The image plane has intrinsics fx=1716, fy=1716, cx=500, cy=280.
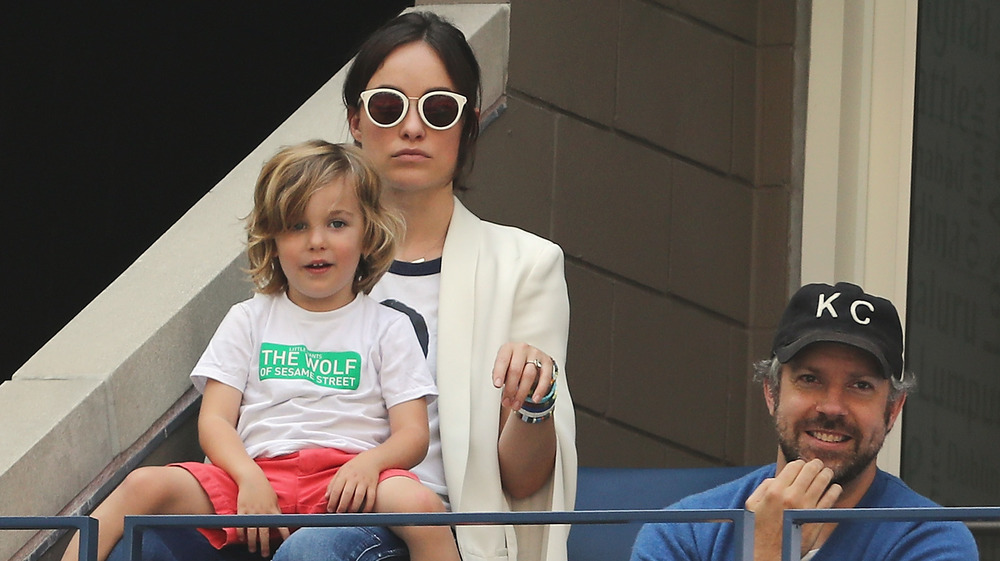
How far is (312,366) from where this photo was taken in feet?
10.1

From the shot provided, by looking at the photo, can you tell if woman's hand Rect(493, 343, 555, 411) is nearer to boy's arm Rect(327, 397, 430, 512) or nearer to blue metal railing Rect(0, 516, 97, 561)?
boy's arm Rect(327, 397, 430, 512)

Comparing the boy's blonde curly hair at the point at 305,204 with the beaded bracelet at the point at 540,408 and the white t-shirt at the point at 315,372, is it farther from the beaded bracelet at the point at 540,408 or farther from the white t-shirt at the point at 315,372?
the beaded bracelet at the point at 540,408

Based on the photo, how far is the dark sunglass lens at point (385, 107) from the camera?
3.35m

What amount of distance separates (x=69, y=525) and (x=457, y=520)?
0.50 m

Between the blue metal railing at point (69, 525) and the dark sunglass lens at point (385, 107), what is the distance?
→ 4.31ft

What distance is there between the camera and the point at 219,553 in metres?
2.55

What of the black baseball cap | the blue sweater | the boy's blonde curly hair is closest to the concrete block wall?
the boy's blonde curly hair

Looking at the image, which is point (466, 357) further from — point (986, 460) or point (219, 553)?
point (986, 460)

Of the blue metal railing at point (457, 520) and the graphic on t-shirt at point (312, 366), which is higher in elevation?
the graphic on t-shirt at point (312, 366)

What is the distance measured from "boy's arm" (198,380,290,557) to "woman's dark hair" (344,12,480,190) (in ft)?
2.29

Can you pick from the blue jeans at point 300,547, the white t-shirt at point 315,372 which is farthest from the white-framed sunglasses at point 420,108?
the blue jeans at point 300,547

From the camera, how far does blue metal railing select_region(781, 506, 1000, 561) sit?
203 centimetres

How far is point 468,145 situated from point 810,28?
1.94 meters

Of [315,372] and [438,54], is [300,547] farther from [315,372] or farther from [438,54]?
[438,54]
